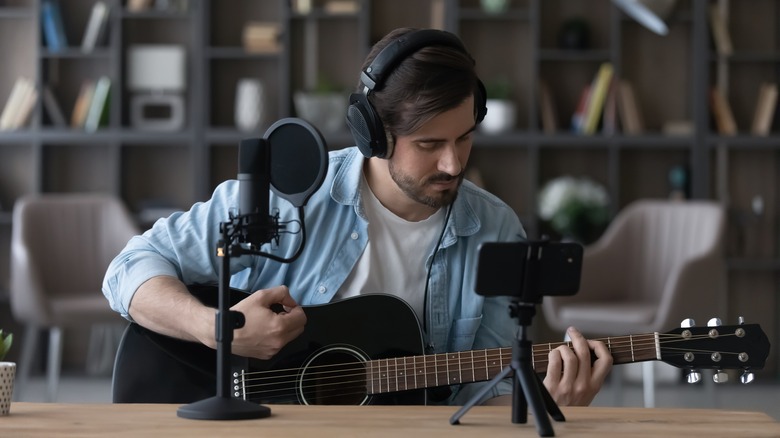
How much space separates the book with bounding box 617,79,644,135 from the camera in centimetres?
556

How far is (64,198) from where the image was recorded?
4883mm

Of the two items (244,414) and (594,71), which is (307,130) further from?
(594,71)

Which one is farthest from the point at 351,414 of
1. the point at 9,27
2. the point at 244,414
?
the point at 9,27

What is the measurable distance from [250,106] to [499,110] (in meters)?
1.22

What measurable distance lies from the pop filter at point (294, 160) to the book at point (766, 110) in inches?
174

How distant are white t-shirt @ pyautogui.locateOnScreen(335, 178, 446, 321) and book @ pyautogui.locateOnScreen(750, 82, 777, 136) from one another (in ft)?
12.5

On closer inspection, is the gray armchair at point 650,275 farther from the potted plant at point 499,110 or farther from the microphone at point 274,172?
the microphone at point 274,172

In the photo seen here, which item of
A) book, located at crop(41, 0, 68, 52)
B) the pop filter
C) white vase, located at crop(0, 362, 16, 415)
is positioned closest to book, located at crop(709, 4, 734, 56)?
book, located at crop(41, 0, 68, 52)

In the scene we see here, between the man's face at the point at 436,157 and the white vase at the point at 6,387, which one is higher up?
the man's face at the point at 436,157

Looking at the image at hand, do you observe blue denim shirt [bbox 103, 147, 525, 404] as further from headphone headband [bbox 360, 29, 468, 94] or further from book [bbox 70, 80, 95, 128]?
book [bbox 70, 80, 95, 128]

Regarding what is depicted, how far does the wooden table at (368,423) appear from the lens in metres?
1.42

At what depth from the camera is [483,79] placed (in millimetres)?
5746

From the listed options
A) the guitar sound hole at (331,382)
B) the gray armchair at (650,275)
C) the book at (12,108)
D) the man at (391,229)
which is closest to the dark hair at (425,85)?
the man at (391,229)

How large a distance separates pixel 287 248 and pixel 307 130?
0.57 metres
